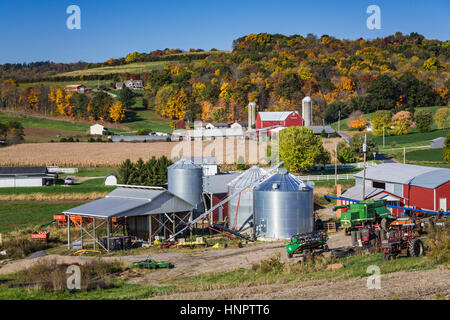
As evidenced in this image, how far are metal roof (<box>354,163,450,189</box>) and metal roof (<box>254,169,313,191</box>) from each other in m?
12.1

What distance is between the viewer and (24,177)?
70.6 m

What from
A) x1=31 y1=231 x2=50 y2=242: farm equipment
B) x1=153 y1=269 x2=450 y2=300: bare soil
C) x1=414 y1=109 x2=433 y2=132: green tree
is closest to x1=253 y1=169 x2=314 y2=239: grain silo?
x1=153 y1=269 x2=450 y2=300: bare soil

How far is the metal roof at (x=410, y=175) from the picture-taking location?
46125 mm

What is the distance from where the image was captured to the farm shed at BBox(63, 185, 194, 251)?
3759 cm

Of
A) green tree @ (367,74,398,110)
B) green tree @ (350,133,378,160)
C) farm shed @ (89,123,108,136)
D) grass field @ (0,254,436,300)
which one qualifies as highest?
green tree @ (367,74,398,110)

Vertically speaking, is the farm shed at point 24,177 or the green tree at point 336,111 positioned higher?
the green tree at point 336,111

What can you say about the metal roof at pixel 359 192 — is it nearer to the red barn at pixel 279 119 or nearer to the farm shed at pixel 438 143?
the farm shed at pixel 438 143

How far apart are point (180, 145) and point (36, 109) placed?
61.0 m

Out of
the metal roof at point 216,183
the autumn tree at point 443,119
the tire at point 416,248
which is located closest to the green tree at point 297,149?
the metal roof at point 216,183

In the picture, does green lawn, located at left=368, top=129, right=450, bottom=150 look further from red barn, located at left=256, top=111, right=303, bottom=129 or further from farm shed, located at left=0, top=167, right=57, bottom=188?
farm shed, located at left=0, top=167, right=57, bottom=188

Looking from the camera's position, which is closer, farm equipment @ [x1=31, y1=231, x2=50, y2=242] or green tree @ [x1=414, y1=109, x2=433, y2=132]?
farm equipment @ [x1=31, y1=231, x2=50, y2=242]

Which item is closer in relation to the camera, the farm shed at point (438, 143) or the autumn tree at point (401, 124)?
the farm shed at point (438, 143)

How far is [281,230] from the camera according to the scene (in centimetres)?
3931

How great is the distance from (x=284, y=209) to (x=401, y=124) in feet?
228
